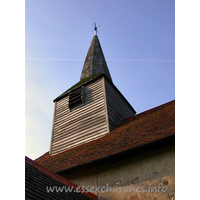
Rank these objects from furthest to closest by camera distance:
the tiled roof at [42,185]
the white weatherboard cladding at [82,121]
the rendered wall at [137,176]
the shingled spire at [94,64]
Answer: the shingled spire at [94,64] → the white weatherboard cladding at [82,121] → the rendered wall at [137,176] → the tiled roof at [42,185]

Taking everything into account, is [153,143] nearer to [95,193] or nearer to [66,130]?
[95,193]

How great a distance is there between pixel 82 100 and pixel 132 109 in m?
4.08

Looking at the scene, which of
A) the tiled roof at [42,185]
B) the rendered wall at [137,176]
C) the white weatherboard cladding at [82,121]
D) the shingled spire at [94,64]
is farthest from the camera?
the shingled spire at [94,64]

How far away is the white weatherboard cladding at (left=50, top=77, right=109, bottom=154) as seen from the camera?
993 centimetres

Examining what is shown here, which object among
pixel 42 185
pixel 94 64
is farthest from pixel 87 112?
pixel 42 185

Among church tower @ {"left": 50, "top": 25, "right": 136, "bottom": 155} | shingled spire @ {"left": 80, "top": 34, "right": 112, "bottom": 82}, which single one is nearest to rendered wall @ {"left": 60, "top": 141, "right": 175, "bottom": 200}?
church tower @ {"left": 50, "top": 25, "right": 136, "bottom": 155}

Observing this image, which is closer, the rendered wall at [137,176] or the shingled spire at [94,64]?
the rendered wall at [137,176]

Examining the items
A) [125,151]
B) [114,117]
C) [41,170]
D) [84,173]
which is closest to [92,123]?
[114,117]

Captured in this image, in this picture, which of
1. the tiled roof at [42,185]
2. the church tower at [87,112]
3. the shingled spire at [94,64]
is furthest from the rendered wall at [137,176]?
the shingled spire at [94,64]

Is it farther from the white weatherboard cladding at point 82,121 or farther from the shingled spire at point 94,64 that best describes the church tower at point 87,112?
the shingled spire at point 94,64

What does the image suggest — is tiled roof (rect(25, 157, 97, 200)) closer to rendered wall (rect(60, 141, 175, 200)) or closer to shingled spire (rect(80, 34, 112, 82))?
rendered wall (rect(60, 141, 175, 200))

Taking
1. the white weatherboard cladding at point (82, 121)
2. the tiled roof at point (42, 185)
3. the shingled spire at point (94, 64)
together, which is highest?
the shingled spire at point (94, 64)

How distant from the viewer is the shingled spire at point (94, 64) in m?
14.9

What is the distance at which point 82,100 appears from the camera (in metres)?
11.6
